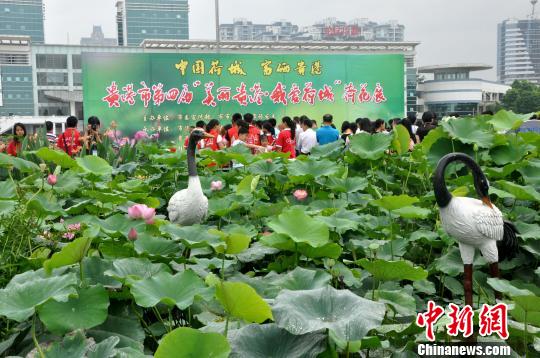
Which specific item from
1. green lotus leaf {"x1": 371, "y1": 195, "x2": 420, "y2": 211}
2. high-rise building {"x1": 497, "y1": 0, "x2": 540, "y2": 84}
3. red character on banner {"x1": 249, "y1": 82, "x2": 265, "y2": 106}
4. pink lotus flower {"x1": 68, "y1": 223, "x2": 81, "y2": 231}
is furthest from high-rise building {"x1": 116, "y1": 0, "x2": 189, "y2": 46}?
green lotus leaf {"x1": 371, "y1": 195, "x2": 420, "y2": 211}

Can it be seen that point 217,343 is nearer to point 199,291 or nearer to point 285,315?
point 285,315

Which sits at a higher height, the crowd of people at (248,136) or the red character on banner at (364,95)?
the red character on banner at (364,95)

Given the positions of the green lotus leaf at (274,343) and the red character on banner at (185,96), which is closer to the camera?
the green lotus leaf at (274,343)

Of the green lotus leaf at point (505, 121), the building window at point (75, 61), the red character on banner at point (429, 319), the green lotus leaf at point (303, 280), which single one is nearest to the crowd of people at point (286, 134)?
the green lotus leaf at point (505, 121)

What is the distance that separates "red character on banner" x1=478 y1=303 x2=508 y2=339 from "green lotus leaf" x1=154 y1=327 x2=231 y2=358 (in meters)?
0.63

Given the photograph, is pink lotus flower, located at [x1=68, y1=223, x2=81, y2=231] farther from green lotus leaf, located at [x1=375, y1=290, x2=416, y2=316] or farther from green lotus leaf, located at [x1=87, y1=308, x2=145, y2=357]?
green lotus leaf, located at [x1=375, y1=290, x2=416, y2=316]

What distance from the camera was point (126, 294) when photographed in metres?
1.78

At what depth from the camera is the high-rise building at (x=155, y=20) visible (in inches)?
3748

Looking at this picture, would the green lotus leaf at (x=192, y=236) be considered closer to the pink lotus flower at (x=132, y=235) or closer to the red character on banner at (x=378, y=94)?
the pink lotus flower at (x=132, y=235)

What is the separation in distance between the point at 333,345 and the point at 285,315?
13 cm

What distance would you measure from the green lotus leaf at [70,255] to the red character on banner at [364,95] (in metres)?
10.4

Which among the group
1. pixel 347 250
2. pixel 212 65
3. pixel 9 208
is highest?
pixel 212 65

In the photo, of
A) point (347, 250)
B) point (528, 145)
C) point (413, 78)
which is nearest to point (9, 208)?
point (347, 250)

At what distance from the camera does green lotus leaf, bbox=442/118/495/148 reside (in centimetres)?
300
